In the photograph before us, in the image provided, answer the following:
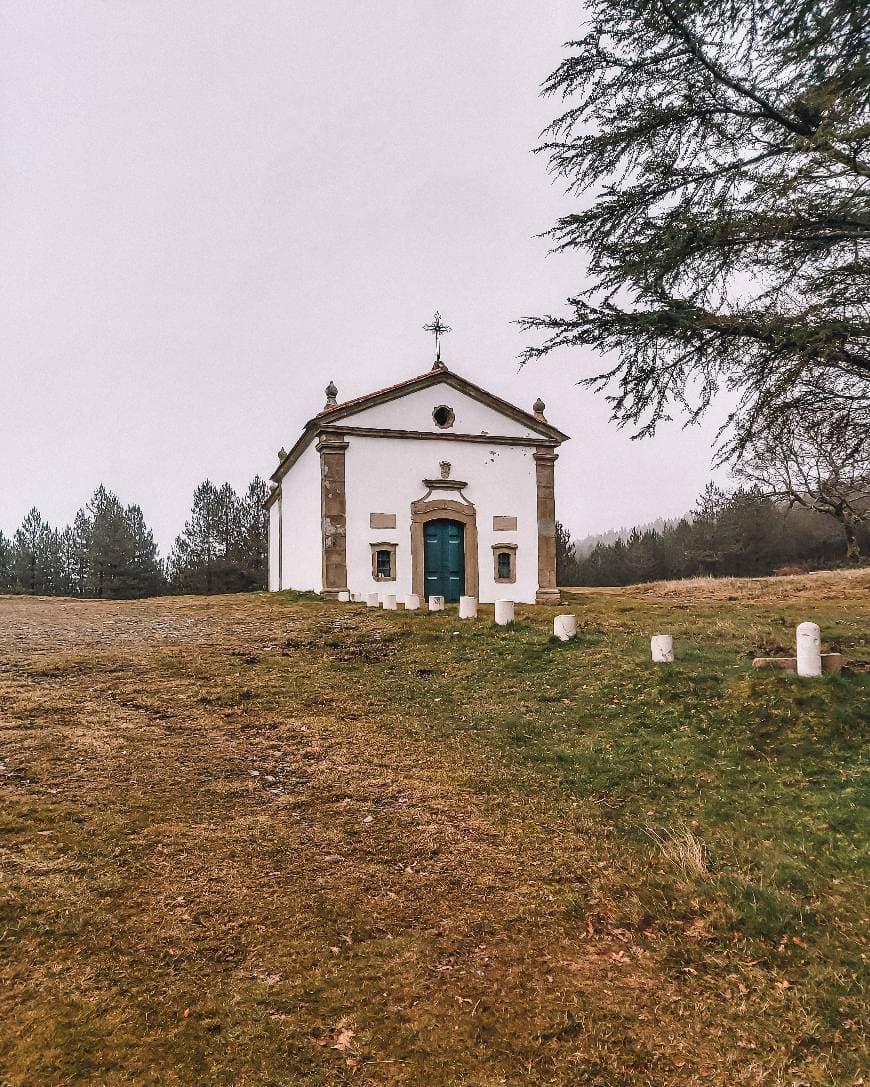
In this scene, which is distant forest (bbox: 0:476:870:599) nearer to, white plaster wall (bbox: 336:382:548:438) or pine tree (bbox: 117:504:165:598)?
pine tree (bbox: 117:504:165:598)

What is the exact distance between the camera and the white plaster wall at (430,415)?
1920 cm

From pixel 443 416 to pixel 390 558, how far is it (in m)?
4.41

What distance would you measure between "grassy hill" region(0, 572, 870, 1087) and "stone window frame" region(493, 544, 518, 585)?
11562 mm

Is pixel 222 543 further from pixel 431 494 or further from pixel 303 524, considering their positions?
pixel 431 494

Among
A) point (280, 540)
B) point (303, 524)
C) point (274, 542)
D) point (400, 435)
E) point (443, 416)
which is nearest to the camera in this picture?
point (400, 435)

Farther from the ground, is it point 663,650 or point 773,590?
point 773,590

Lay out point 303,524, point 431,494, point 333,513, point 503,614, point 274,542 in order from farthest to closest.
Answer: point 274,542, point 303,524, point 431,494, point 333,513, point 503,614

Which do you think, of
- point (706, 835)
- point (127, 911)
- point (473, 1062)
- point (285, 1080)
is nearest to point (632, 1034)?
point (473, 1062)

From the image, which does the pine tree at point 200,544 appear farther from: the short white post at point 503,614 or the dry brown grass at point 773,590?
the short white post at point 503,614

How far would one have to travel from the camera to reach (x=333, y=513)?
60.2 feet

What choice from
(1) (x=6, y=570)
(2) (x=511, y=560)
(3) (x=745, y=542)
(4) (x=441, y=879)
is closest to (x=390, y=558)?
(2) (x=511, y=560)

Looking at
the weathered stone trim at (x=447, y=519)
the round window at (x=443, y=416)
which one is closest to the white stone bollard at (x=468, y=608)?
the weathered stone trim at (x=447, y=519)


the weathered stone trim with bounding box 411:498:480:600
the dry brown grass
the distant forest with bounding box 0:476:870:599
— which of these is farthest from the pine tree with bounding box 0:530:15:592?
the dry brown grass

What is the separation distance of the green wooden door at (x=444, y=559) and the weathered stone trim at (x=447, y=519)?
0.45ft
